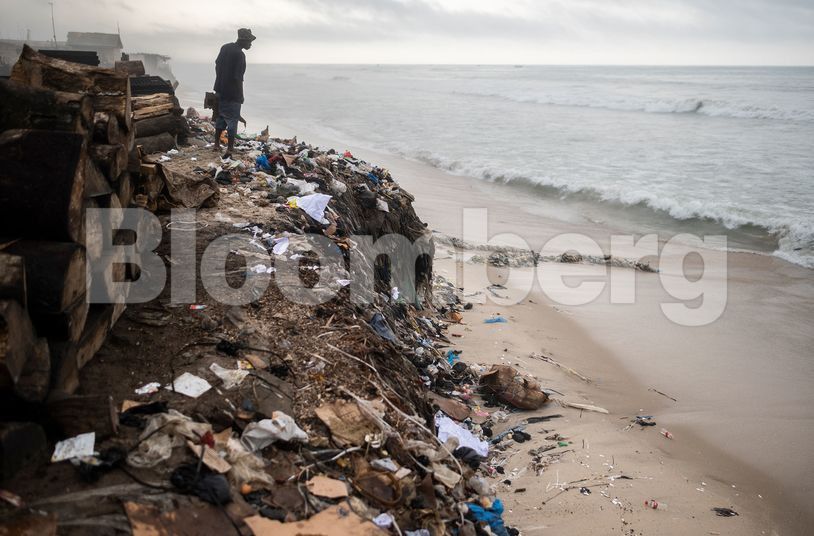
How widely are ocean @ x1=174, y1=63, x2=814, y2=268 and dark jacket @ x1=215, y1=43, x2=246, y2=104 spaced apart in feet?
29.8

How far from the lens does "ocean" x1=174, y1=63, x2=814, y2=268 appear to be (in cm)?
1335

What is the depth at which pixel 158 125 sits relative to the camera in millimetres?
7531

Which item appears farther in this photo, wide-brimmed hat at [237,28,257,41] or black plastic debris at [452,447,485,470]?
wide-brimmed hat at [237,28,257,41]

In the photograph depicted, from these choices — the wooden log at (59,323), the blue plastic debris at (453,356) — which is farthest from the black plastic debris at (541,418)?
the wooden log at (59,323)

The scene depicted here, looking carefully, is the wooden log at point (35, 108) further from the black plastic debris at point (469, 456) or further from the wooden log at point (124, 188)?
the black plastic debris at point (469, 456)

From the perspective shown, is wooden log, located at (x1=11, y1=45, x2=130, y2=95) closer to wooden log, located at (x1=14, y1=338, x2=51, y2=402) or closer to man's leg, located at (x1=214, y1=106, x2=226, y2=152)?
wooden log, located at (x1=14, y1=338, x2=51, y2=402)

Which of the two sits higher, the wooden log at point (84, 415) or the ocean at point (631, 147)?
the ocean at point (631, 147)

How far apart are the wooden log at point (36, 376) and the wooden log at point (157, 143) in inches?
204

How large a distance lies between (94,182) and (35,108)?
50 cm

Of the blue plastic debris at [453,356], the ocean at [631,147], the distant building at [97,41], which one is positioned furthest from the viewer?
the distant building at [97,41]

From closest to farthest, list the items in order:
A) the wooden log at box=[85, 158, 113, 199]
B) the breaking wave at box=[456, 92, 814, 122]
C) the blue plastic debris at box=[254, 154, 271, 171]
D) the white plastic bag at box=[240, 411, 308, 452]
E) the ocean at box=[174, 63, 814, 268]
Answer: the white plastic bag at box=[240, 411, 308, 452]
the wooden log at box=[85, 158, 113, 199]
the blue plastic debris at box=[254, 154, 271, 171]
the ocean at box=[174, 63, 814, 268]
the breaking wave at box=[456, 92, 814, 122]

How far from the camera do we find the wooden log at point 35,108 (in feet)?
10.1

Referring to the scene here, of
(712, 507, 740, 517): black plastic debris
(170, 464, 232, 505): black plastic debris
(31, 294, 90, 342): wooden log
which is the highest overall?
(31, 294, 90, 342): wooden log

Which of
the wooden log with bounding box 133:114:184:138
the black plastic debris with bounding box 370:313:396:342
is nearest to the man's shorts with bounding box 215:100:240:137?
the wooden log with bounding box 133:114:184:138
